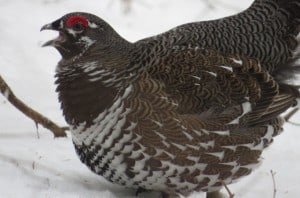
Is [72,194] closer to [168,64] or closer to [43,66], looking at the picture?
[168,64]

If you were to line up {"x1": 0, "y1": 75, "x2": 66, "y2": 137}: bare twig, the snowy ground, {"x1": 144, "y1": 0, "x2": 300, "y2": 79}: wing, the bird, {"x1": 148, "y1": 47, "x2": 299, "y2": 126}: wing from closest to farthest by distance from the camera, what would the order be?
the bird < {"x1": 148, "y1": 47, "x2": 299, "y2": 126}: wing < the snowy ground < {"x1": 144, "y1": 0, "x2": 300, "y2": 79}: wing < {"x1": 0, "y1": 75, "x2": 66, "y2": 137}: bare twig

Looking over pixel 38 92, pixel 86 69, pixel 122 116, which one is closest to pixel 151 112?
pixel 122 116

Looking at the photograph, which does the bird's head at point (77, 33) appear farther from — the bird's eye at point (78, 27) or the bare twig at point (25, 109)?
the bare twig at point (25, 109)

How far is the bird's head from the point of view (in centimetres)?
559

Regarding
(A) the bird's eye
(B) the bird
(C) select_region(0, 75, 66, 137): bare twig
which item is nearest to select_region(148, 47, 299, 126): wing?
(B) the bird

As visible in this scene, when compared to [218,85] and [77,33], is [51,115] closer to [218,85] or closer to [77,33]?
[77,33]

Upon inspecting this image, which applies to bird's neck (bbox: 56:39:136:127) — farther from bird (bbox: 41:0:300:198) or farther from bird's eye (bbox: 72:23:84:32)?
bird's eye (bbox: 72:23:84:32)

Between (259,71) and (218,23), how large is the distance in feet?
2.14

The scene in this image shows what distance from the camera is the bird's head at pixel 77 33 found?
5.59m

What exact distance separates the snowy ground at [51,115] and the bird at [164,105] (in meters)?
0.46

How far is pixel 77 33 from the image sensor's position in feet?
18.4

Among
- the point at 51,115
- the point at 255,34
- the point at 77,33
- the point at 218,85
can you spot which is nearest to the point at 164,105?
the point at 218,85

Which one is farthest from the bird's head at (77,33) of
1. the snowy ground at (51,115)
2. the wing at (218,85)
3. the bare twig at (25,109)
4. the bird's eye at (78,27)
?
the snowy ground at (51,115)

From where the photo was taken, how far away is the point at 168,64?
5594 millimetres
